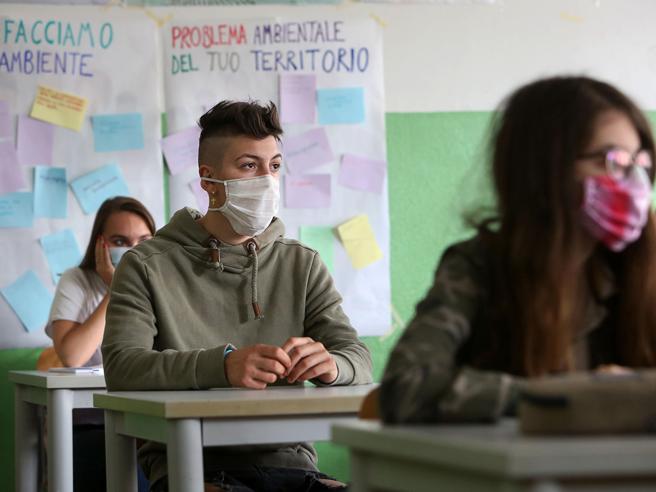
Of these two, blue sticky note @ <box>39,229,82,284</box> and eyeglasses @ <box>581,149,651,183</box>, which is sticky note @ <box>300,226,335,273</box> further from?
eyeglasses @ <box>581,149,651,183</box>

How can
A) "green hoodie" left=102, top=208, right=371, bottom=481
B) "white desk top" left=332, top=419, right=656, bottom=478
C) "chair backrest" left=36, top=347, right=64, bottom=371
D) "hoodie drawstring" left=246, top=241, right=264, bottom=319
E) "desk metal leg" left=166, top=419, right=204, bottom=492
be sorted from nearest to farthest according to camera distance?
1. "white desk top" left=332, top=419, right=656, bottom=478
2. "desk metal leg" left=166, top=419, right=204, bottom=492
3. "green hoodie" left=102, top=208, right=371, bottom=481
4. "hoodie drawstring" left=246, top=241, right=264, bottom=319
5. "chair backrest" left=36, top=347, right=64, bottom=371

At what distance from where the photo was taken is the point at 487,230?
4.58 ft

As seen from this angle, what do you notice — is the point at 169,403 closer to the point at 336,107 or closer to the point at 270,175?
the point at 270,175

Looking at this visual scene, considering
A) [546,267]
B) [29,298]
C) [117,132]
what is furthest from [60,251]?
[546,267]

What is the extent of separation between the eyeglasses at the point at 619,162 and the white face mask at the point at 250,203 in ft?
4.08

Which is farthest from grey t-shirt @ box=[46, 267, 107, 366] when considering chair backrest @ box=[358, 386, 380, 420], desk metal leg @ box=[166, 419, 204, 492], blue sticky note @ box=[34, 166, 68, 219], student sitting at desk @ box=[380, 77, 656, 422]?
student sitting at desk @ box=[380, 77, 656, 422]

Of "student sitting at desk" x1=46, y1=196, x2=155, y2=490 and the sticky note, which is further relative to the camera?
the sticky note

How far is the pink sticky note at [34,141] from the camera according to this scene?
3.73 meters

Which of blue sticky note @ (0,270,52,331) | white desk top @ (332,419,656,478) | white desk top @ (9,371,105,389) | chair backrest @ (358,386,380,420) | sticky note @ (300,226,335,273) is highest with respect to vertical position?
sticky note @ (300,226,335,273)

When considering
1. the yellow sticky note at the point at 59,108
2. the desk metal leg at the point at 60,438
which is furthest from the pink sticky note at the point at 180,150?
the desk metal leg at the point at 60,438

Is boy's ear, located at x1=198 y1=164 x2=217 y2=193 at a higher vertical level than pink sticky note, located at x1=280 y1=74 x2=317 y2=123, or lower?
lower

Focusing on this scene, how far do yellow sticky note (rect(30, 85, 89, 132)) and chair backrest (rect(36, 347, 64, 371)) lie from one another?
0.79m

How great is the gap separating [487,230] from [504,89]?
2721mm

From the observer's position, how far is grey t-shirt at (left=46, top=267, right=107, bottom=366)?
3525mm
